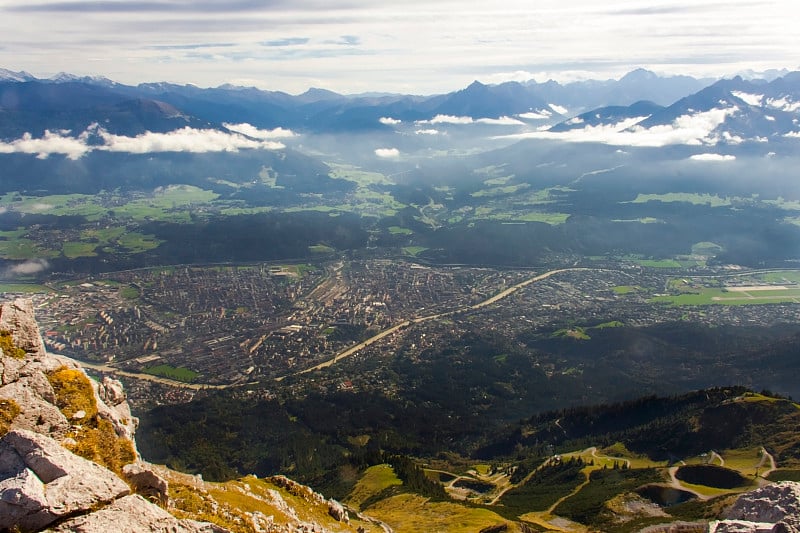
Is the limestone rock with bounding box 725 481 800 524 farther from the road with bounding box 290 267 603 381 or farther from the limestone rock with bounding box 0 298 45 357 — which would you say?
the road with bounding box 290 267 603 381

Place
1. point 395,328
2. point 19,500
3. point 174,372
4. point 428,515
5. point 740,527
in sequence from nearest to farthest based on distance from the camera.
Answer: point 19,500
point 740,527
point 428,515
point 174,372
point 395,328

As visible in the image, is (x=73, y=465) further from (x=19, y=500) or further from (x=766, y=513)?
(x=766, y=513)

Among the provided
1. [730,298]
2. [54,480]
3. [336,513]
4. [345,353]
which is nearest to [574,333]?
[345,353]

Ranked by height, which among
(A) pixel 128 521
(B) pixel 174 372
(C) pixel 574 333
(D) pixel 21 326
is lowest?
(B) pixel 174 372

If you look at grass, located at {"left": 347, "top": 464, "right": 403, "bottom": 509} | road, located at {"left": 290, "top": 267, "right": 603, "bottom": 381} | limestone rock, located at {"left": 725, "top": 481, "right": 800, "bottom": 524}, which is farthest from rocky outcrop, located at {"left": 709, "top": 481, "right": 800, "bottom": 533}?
road, located at {"left": 290, "top": 267, "right": 603, "bottom": 381}

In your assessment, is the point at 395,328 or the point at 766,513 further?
the point at 395,328

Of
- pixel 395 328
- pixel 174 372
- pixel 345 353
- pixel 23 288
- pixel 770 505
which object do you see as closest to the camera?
pixel 770 505

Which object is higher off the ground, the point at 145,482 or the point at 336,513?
the point at 145,482
